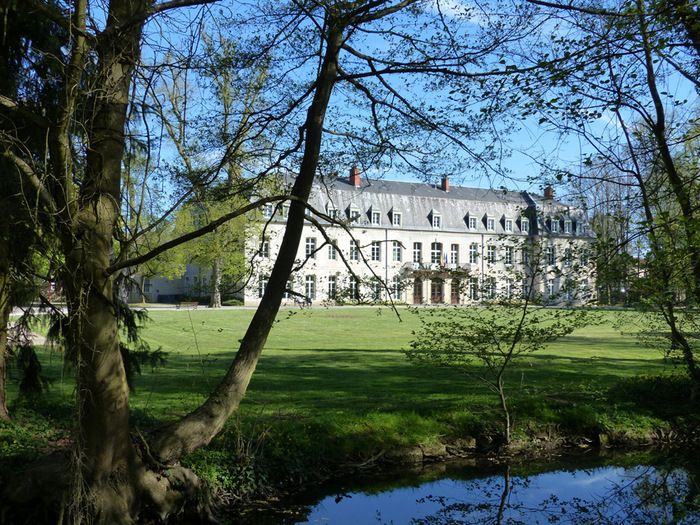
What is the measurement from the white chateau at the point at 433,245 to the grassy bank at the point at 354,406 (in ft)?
3.44

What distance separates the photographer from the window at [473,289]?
8759 millimetres

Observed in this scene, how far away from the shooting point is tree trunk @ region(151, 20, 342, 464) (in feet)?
21.2

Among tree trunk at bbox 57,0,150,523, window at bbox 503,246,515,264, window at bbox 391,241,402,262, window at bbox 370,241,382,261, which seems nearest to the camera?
tree trunk at bbox 57,0,150,523

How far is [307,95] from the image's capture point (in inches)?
326

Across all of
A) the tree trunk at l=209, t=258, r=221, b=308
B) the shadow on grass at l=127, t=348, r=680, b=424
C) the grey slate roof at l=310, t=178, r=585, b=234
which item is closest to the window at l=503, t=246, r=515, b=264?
the shadow on grass at l=127, t=348, r=680, b=424

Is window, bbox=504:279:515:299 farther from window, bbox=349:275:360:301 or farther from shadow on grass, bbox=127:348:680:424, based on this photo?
window, bbox=349:275:360:301

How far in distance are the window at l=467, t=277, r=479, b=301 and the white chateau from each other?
0.6 inches

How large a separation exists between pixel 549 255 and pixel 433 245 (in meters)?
46.3

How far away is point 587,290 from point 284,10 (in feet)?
18.2

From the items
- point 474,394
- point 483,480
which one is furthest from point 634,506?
point 474,394

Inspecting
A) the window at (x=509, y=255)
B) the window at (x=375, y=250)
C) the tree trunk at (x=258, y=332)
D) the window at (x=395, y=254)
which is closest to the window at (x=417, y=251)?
the window at (x=395, y=254)

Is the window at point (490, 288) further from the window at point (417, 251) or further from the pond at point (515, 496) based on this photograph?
the window at point (417, 251)

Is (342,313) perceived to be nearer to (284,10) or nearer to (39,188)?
(284,10)

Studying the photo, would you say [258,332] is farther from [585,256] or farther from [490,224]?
[490,224]
